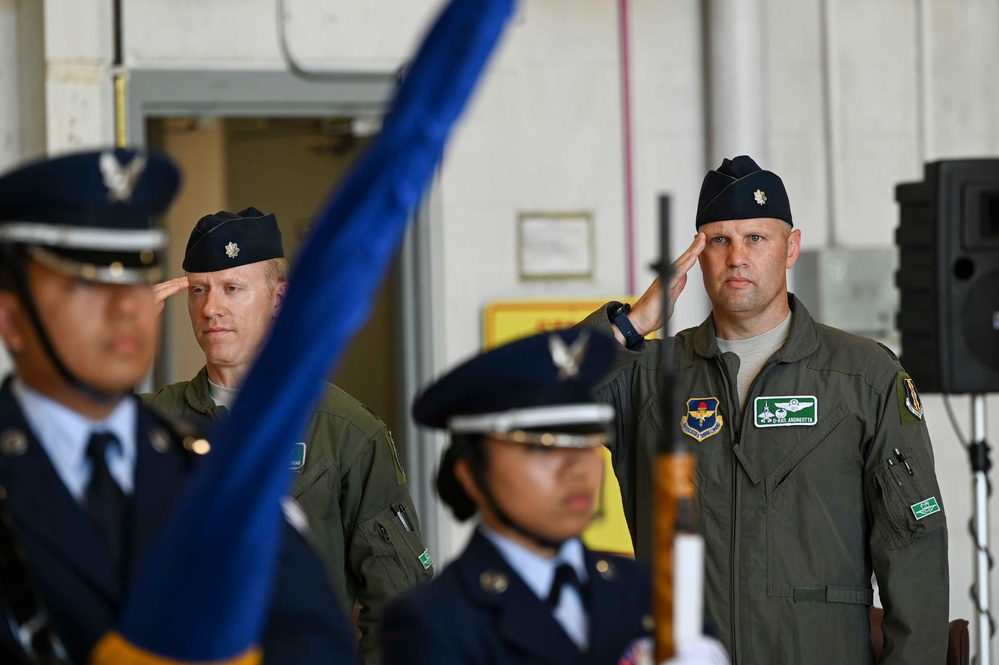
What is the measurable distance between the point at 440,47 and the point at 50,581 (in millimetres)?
688

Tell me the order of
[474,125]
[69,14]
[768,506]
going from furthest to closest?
[474,125]
[69,14]
[768,506]

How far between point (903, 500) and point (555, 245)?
2893 mm

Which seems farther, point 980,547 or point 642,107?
point 642,107

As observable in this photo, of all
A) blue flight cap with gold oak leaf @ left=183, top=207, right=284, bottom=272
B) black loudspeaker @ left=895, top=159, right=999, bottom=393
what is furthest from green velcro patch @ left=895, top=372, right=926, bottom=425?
blue flight cap with gold oak leaf @ left=183, top=207, right=284, bottom=272

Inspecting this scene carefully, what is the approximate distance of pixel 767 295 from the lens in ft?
10.5

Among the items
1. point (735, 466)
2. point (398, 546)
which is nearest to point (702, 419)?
point (735, 466)

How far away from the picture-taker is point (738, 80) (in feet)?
19.0

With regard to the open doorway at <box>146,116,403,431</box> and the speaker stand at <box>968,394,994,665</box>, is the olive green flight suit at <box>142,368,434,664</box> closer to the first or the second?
the speaker stand at <box>968,394,994,665</box>

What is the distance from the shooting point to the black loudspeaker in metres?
4.44

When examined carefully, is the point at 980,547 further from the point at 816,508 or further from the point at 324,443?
the point at 324,443

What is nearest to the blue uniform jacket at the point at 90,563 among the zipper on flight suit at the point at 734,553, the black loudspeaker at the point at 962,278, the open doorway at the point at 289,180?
the zipper on flight suit at the point at 734,553

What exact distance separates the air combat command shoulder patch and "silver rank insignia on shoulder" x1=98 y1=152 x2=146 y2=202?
1910 millimetres

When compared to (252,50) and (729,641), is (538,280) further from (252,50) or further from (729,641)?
(729,641)

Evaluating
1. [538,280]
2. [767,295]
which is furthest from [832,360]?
[538,280]
